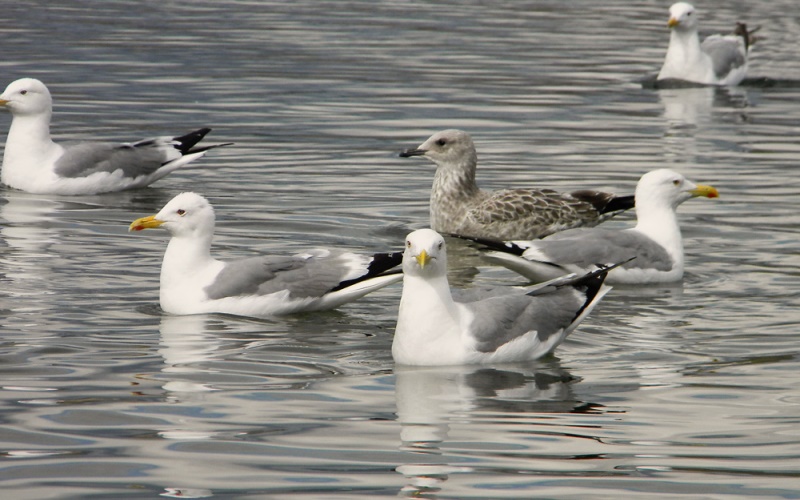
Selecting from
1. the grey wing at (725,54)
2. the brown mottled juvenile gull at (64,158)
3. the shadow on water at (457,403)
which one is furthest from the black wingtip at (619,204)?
the grey wing at (725,54)

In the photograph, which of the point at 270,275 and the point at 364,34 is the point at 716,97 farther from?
the point at 270,275

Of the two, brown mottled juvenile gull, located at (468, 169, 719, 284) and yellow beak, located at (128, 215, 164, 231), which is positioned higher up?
yellow beak, located at (128, 215, 164, 231)

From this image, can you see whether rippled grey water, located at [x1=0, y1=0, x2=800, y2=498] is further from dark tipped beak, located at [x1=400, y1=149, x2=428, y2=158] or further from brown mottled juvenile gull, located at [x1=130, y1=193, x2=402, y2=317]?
dark tipped beak, located at [x1=400, y1=149, x2=428, y2=158]

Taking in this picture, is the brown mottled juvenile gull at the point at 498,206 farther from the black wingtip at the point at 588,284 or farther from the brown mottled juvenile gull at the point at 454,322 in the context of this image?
the brown mottled juvenile gull at the point at 454,322

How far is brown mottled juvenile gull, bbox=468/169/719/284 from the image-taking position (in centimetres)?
1169

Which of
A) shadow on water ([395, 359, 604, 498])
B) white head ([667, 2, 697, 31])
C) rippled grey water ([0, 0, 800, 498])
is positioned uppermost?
white head ([667, 2, 697, 31])

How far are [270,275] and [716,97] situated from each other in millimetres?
15110

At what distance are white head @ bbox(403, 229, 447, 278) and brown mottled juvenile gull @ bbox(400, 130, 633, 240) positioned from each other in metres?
4.51

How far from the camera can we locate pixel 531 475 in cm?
693

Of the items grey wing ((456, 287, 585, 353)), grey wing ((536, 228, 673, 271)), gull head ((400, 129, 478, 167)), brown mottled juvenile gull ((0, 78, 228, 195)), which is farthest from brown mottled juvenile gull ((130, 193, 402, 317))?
brown mottled juvenile gull ((0, 78, 228, 195))

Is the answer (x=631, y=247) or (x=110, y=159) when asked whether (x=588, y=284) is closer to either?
(x=631, y=247)

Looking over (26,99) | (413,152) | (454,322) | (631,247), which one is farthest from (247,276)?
(26,99)

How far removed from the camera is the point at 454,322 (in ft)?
29.8

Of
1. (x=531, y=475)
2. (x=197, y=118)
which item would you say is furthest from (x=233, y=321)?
(x=197, y=118)
